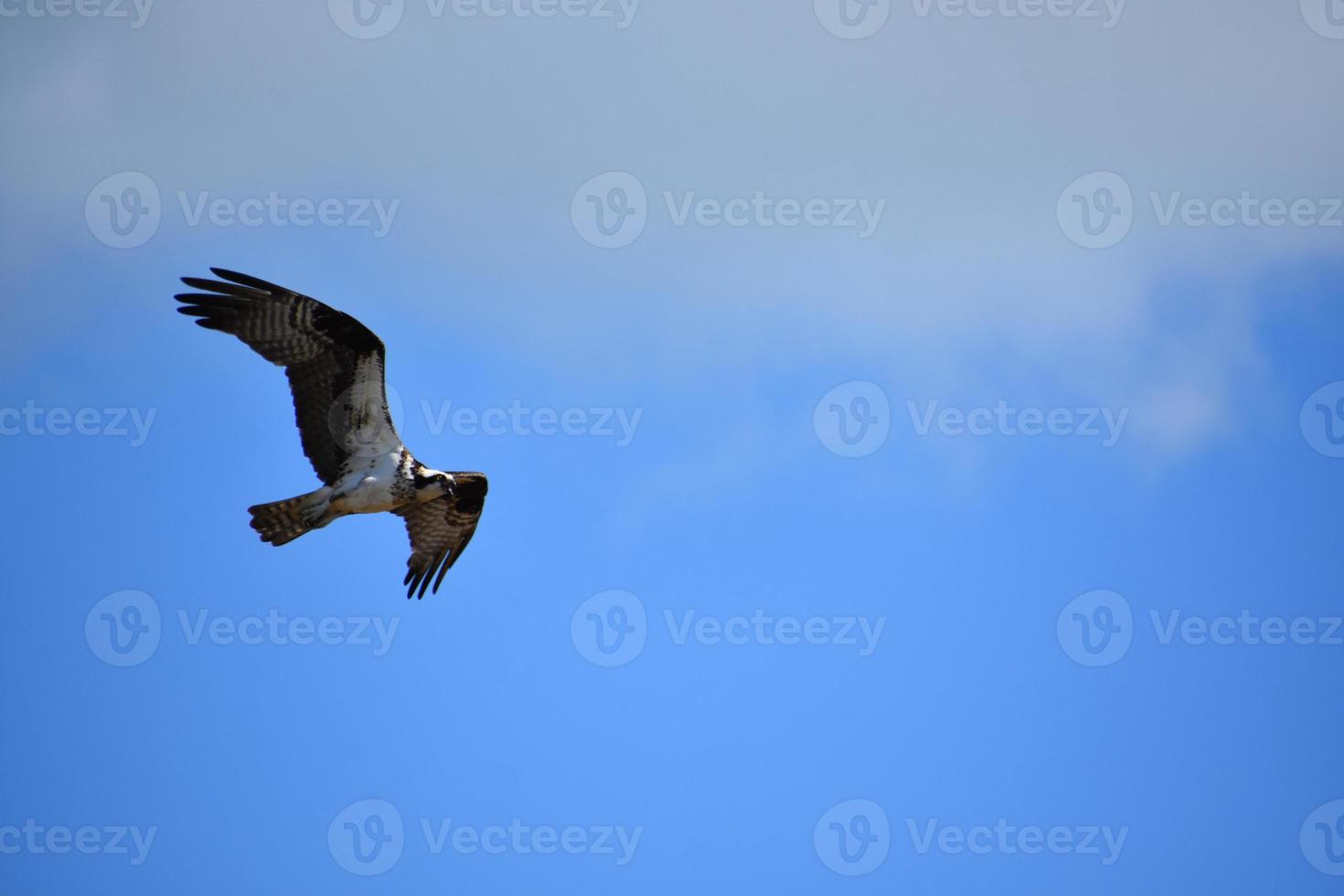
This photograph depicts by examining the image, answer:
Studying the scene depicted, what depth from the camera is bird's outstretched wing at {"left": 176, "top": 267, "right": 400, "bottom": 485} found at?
15.6 meters

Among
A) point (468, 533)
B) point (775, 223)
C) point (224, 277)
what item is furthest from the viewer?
point (775, 223)

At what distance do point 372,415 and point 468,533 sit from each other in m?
2.15

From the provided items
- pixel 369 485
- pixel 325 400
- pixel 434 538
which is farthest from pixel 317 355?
pixel 434 538

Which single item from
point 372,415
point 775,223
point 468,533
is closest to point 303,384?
point 372,415

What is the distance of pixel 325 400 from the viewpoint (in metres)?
16.0

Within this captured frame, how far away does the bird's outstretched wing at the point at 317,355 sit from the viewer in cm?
1561

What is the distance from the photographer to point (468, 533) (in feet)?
57.2

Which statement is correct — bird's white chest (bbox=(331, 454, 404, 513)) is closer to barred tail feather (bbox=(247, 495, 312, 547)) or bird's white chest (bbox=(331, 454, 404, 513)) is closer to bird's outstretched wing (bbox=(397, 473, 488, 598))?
barred tail feather (bbox=(247, 495, 312, 547))

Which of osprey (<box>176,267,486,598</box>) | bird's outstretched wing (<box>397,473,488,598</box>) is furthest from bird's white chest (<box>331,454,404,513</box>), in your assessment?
bird's outstretched wing (<box>397,473,488,598</box>)

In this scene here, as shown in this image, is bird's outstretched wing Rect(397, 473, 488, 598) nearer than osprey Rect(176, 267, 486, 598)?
No

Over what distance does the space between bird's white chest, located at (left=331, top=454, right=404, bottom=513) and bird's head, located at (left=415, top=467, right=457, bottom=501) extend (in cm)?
22

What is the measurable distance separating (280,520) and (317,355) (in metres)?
1.72

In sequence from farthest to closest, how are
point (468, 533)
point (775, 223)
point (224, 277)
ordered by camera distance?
point (775, 223), point (468, 533), point (224, 277)

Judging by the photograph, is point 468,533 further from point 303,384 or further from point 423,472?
point 303,384
